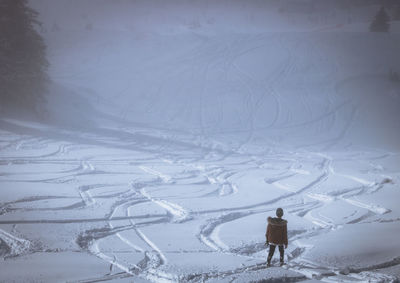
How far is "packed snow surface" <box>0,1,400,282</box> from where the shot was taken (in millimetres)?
5113

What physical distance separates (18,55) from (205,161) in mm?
12335

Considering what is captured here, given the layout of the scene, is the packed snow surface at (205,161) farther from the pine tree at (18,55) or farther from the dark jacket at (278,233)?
the pine tree at (18,55)

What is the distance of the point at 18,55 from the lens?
58.8 ft

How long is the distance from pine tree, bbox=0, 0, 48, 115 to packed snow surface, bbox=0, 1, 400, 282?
2.17 m

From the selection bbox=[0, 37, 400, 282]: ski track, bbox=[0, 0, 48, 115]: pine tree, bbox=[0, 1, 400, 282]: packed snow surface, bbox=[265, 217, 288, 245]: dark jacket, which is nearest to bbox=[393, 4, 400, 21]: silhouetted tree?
bbox=[0, 1, 400, 282]: packed snow surface

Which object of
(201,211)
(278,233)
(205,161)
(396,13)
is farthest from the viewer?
(396,13)

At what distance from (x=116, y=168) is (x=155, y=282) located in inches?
308

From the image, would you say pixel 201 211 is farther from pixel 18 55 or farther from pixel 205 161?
pixel 18 55

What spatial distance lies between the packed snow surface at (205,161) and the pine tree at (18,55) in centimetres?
217

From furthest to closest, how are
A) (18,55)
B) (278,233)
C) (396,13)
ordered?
(396,13)
(18,55)
(278,233)

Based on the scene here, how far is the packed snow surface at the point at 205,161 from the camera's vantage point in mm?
5113

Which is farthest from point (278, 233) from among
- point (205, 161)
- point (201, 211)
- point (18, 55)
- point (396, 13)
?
point (396, 13)

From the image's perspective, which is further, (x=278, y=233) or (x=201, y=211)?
(x=201, y=211)

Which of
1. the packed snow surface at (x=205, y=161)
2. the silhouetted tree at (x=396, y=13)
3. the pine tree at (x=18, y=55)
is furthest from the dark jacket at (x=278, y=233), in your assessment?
the silhouetted tree at (x=396, y=13)
